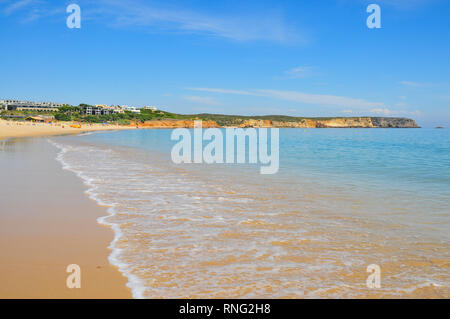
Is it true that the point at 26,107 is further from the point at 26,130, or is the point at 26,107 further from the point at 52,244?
the point at 52,244

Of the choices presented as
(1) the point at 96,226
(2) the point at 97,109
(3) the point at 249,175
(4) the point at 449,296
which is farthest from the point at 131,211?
(2) the point at 97,109

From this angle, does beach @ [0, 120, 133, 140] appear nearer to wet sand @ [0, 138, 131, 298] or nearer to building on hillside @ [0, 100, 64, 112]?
wet sand @ [0, 138, 131, 298]

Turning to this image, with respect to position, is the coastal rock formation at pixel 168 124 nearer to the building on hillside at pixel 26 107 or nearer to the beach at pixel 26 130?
the building on hillside at pixel 26 107

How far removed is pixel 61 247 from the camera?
463cm

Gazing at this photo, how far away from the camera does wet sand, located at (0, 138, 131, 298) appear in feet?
11.4

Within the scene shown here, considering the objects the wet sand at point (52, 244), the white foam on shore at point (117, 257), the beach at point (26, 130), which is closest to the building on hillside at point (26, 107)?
the beach at point (26, 130)

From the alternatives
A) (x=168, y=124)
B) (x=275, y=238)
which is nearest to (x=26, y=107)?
(x=168, y=124)

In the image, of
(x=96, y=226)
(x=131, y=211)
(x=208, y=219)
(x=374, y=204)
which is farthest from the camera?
(x=374, y=204)

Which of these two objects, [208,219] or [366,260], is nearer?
[366,260]

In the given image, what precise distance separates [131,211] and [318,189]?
5.83m

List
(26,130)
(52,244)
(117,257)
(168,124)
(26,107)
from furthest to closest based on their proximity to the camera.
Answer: (26,107) → (168,124) → (26,130) → (52,244) → (117,257)

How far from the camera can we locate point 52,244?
187 inches
